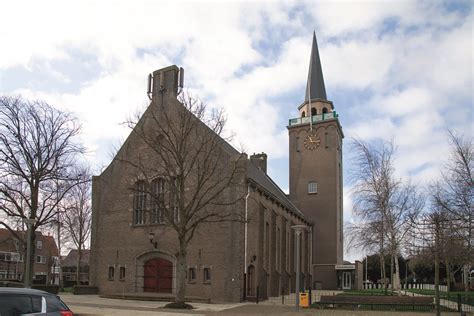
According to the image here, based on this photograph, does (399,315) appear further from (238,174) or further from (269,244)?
(269,244)

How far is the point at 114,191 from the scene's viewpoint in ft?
126

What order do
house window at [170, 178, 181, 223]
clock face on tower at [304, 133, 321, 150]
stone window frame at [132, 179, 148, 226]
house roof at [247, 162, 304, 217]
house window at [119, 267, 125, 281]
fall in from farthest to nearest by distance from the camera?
clock face on tower at [304, 133, 321, 150] < house roof at [247, 162, 304, 217] < stone window frame at [132, 179, 148, 226] < house window at [119, 267, 125, 281] < house window at [170, 178, 181, 223]

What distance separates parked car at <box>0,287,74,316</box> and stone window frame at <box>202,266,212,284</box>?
70.0 feet

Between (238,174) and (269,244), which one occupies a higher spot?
(238,174)

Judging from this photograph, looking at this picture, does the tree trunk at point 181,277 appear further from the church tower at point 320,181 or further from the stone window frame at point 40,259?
the stone window frame at point 40,259

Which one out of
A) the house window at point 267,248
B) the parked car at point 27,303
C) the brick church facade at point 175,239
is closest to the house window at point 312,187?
the brick church facade at point 175,239

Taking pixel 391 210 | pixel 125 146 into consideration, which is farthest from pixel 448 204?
pixel 125 146

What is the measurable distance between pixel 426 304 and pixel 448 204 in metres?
5.69

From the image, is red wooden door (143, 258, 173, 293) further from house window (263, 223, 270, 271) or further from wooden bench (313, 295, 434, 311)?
wooden bench (313, 295, 434, 311)

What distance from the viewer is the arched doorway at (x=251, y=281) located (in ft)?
109

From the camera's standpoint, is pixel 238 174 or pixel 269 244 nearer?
pixel 238 174

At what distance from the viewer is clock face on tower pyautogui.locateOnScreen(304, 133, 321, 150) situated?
56281mm

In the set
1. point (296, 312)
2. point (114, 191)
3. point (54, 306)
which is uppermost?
point (114, 191)

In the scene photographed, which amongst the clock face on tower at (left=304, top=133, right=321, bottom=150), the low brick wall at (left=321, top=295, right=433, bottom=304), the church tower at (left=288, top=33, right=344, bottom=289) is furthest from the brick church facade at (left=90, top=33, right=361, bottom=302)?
the clock face on tower at (left=304, top=133, right=321, bottom=150)
